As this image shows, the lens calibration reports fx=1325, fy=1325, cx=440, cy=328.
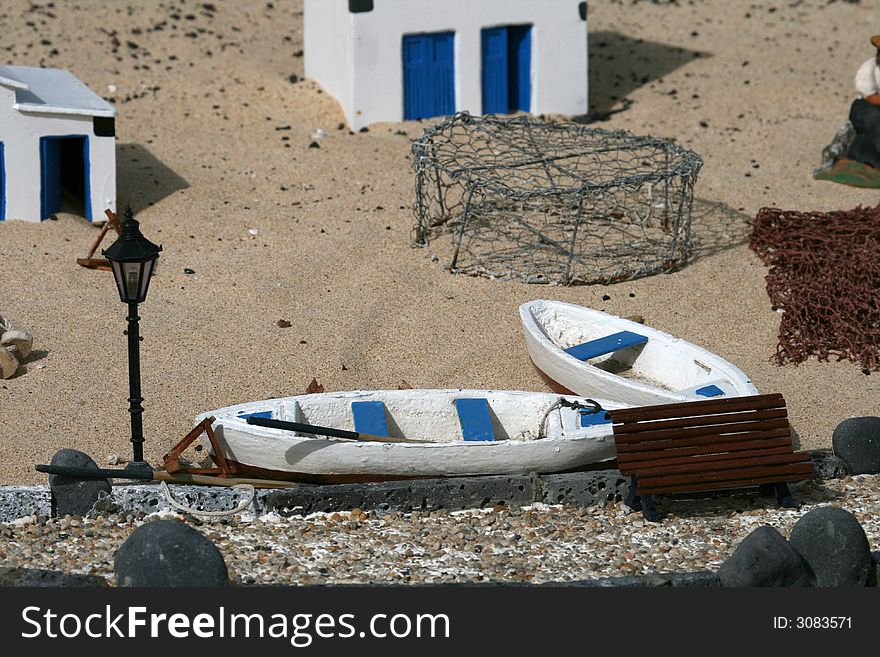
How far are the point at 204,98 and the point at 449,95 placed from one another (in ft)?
10.9

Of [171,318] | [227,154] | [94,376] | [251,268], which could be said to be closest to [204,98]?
[227,154]

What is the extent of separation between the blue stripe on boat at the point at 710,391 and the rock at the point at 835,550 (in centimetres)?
216

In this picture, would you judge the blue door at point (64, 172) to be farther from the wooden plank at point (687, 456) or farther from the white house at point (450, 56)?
the wooden plank at point (687, 456)

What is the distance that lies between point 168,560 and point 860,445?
5.02m

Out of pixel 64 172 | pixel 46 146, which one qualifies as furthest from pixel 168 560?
pixel 64 172

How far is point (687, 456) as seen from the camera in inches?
350

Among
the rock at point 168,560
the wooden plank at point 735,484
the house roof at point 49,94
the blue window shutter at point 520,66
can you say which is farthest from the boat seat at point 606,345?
the blue window shutter at point 520,66

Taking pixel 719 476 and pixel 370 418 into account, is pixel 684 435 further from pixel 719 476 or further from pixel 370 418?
pixel 370 418

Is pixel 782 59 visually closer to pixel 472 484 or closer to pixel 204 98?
pixel 204 98

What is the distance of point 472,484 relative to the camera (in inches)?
352

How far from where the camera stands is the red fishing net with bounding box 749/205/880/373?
1177 centimetres

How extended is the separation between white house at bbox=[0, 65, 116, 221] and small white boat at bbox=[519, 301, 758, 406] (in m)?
5.46

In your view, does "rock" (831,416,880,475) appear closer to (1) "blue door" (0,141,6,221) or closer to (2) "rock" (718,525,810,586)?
(2) "rock" (718,525,810,586)

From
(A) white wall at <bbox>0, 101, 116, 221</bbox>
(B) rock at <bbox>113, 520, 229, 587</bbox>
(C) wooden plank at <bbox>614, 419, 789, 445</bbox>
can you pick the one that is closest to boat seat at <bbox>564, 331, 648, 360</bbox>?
(C) wooden plank at <bbox>614, 419, 789, 445</bbox>
